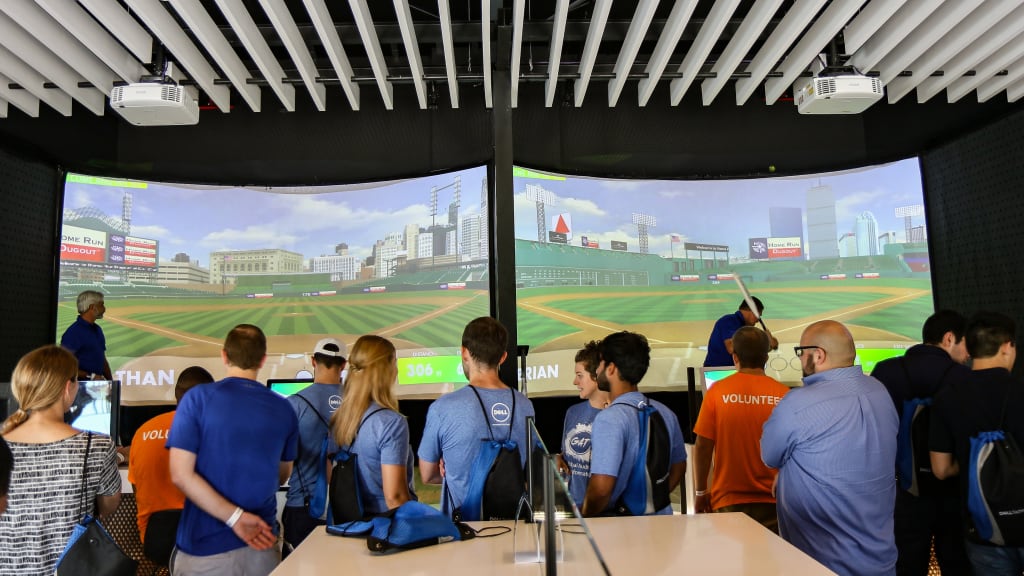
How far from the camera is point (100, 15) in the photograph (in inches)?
174

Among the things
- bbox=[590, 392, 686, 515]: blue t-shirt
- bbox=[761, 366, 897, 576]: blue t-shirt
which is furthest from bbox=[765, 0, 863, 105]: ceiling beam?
bbox=[590, 392, 686, 515]: blue t-shirt

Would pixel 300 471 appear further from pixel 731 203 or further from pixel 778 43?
Answer: pixel 731 203

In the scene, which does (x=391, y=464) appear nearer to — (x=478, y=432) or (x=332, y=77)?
(x=478, y=432)

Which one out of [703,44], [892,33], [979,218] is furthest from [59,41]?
[979,218]

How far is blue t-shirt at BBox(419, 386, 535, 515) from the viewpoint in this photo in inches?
92.2

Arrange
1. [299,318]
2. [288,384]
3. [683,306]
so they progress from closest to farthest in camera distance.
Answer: [288,384] < [299,318] < [683,306]

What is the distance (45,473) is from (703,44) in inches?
193

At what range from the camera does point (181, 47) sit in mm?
4980

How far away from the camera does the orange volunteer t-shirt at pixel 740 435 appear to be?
2830mm

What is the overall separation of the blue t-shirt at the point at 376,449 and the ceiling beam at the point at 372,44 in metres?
3.18

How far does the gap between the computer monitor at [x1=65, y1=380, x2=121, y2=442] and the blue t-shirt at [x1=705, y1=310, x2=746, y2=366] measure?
4.14m

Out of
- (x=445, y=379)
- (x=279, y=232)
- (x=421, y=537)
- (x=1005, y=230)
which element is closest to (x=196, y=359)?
(x=279, y=232)

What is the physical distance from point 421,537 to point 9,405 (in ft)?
10.3

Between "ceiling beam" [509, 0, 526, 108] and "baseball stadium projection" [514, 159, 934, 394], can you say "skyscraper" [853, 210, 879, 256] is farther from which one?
"ceiling beam" [509, 0, 526, 108]
